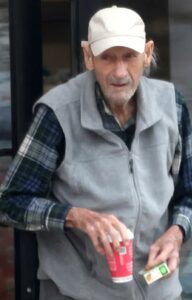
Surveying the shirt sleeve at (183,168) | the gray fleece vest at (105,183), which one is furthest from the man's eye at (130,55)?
the shirt sleeve at (183,168)

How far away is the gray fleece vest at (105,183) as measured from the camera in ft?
9.95

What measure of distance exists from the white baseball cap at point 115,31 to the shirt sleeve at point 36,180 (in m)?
0.29

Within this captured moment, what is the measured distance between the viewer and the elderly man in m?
3.02

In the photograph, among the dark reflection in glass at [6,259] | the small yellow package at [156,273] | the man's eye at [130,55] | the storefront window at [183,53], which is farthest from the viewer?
the storefront window at [183,53]

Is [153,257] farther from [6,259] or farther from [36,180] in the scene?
[6,259]

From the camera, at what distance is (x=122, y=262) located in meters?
2.82

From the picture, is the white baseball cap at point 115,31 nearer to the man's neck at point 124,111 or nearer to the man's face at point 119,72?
the man's face at point 119,72

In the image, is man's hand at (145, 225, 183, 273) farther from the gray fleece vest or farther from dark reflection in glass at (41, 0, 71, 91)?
dark reflection in glass at (41, 0, 71, 91)

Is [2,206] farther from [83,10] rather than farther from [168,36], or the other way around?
[168,36]

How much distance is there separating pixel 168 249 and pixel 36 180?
497 mm

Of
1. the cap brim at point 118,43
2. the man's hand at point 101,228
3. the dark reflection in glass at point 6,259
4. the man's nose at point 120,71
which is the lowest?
the dark reflection in glass at point 6,259

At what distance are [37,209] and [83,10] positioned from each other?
101cm

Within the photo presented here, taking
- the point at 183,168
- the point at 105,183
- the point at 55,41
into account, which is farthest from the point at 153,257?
the point at 55,41

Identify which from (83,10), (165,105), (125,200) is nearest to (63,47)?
(83,10)
